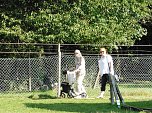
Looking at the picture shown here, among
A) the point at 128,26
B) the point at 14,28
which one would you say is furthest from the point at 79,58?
the point at 128,26

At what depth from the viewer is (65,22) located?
20375 millimetres

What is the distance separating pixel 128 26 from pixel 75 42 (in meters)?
3.10

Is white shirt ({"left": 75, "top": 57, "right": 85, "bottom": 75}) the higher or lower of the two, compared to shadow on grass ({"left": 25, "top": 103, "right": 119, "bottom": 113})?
higher

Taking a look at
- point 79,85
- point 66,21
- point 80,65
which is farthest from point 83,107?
point 66,21

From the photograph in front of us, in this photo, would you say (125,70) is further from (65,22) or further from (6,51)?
(6,51)

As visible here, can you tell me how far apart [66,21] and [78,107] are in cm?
751

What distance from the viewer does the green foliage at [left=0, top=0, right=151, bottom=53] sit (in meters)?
20.3

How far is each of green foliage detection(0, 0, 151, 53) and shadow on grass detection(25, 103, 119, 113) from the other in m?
6.38

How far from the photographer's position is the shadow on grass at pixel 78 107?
41.8 ft

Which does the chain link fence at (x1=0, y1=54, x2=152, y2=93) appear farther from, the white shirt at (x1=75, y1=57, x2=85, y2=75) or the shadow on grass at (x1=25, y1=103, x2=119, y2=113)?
the shadow on grass at (x1=25, y1=103, x2=119, y2=113)

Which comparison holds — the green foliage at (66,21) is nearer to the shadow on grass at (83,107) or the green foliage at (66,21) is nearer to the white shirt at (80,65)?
the white shirt at (80,65)

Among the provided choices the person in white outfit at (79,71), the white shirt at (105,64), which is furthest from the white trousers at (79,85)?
the white shirt at (105,64)

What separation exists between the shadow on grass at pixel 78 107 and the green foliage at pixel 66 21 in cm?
638

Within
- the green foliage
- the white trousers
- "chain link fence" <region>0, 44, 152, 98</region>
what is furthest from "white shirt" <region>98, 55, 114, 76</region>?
the green foliage
